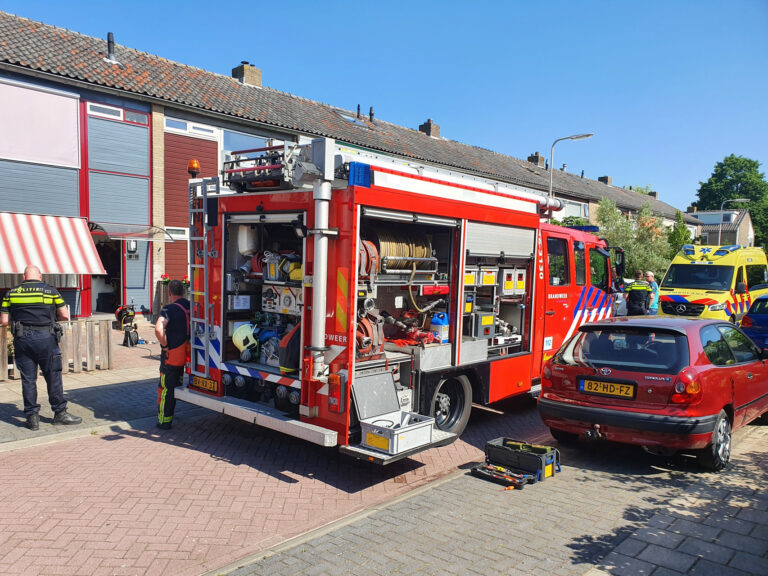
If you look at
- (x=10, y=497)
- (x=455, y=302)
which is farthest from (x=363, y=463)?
(x=10, y=497)

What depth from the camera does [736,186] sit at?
76812 mm

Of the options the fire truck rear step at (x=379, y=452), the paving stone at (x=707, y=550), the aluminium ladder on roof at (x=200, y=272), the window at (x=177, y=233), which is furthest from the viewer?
the window at (x=177, y=233)

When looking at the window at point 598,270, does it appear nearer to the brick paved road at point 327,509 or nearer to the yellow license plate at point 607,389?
the brick paved road at point 327,509

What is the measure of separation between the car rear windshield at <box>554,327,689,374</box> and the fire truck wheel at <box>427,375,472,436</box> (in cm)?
112

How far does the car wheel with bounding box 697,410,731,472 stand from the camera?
18.1 ft

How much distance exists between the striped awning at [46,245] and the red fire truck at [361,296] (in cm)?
862

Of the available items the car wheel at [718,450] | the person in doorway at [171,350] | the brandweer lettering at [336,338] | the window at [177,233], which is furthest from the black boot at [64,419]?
the window at [177,233]

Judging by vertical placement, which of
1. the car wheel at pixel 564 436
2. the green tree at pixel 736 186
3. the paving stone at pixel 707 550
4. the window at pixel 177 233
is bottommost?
the paving stone at pixel 707 550

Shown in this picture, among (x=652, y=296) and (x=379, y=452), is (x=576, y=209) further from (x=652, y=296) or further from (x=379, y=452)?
(x=379, y=452)

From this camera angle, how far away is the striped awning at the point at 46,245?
13.1 m

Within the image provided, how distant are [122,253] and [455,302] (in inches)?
492

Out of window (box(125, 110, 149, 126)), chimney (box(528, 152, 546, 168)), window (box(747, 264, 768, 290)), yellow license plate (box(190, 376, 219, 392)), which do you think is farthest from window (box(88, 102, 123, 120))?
chimney (box(528, 152, 546, 168))

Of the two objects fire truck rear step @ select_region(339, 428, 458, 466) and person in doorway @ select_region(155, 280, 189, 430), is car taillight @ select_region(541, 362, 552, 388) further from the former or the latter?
person in doorway @ select_region(155, 280, 189, 430)

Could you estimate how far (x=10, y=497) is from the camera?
15.9 ft
